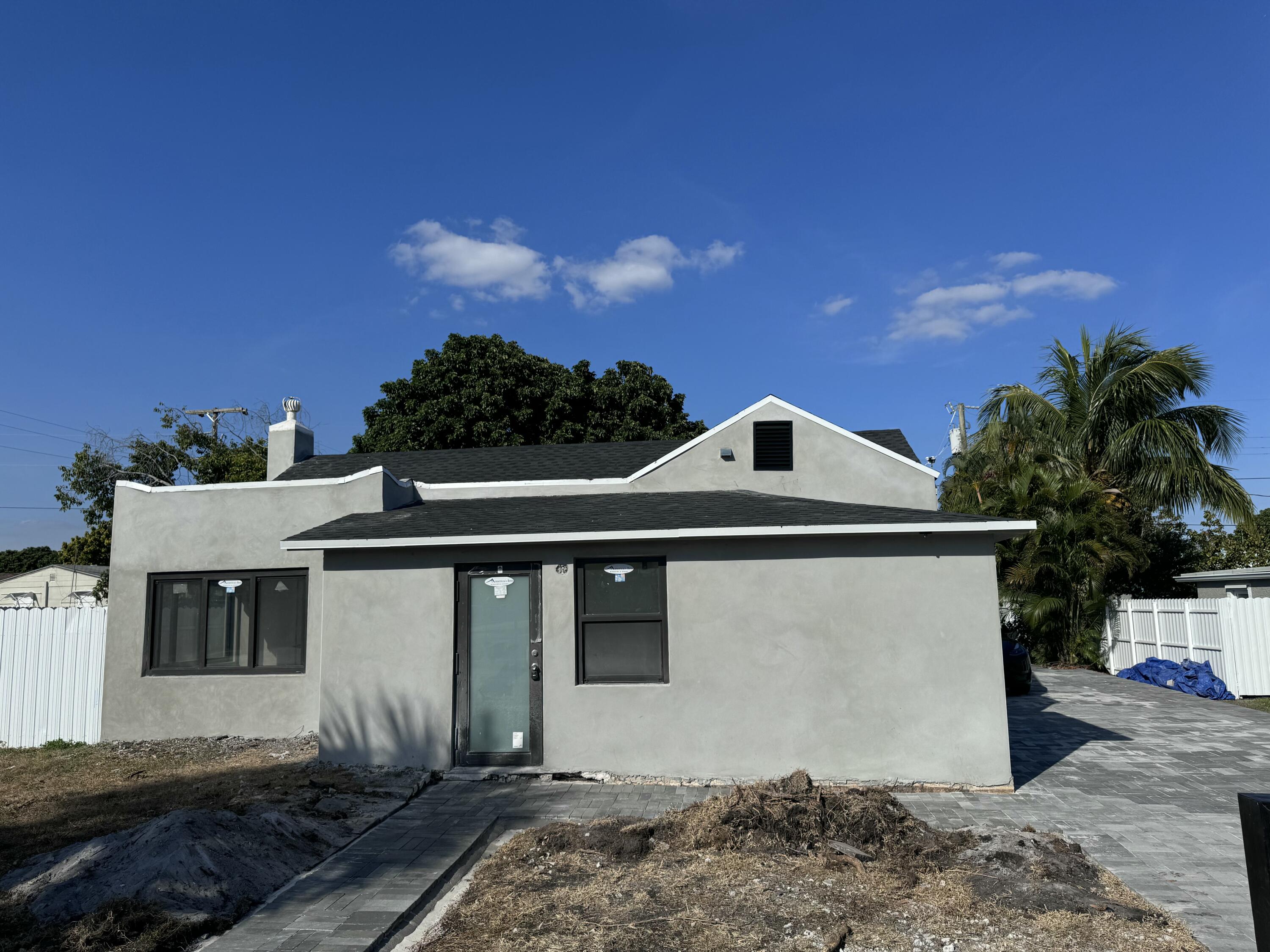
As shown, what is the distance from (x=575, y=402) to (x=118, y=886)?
24.6 meters

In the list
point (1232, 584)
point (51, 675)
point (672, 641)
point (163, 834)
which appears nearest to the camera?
point (163, 834)

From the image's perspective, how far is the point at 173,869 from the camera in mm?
5312

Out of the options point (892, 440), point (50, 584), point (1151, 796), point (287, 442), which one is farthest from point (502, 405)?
point (50, 584)

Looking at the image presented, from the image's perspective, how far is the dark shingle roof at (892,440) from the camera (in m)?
14.6

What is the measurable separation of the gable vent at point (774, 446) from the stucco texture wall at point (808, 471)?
0.06 metres

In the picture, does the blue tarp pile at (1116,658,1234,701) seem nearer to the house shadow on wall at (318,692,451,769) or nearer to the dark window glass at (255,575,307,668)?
the house shadow on wall at (318,692,451,769)

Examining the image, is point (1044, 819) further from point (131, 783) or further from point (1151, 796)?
point (131, 783)

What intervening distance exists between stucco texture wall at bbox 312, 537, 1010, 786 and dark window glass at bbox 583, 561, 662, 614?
179mm

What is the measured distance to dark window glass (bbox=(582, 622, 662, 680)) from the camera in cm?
925

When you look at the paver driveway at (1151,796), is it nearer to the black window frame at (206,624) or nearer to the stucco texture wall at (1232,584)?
the stucco texture wall at (1232,584)

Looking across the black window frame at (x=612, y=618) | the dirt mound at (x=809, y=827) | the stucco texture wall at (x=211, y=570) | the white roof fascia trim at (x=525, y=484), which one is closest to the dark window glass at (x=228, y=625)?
the stucco texture wall at (x=211, y=570)

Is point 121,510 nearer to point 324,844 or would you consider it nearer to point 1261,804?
point 324,844

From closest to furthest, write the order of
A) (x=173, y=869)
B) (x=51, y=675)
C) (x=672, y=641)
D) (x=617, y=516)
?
(x=173, y=869) → (x=672, y=641) → (x=617, y=516) → (x=51, y=675)

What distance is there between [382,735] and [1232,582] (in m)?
19.2
